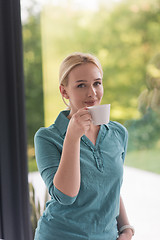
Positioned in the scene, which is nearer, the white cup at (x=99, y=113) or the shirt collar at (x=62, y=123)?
the white cup at (x=99, y=113)

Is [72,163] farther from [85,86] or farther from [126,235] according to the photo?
[126,235]

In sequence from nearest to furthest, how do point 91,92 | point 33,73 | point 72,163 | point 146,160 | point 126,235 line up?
point 72,163 → point 91,92 → point 126,235 → point 146,160 → point 33,73

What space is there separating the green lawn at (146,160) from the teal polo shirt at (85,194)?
2.12ft

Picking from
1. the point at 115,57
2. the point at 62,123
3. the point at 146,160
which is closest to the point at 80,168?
the point at 62,123

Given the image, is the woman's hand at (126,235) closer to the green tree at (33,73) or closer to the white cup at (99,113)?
the white cup at (99,113)

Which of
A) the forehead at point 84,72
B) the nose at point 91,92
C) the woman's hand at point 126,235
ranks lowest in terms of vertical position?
the woman's hand at point 126,235

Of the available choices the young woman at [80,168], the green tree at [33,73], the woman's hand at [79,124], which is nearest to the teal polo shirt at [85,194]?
the young woman at [80,168]

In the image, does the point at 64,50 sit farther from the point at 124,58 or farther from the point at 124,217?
the point at 124,217

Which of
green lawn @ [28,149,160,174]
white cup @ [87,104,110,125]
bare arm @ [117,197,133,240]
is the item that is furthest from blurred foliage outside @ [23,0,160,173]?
white cup @ [87,104,110,125]

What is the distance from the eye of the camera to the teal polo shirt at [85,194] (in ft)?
3.26

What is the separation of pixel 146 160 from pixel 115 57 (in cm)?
66

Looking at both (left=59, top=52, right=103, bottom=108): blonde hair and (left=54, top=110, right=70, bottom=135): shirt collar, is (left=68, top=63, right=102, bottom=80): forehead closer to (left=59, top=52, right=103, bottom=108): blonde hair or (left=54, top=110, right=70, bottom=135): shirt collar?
(left=59, top=52, right=103, bottom=108): blonde hair

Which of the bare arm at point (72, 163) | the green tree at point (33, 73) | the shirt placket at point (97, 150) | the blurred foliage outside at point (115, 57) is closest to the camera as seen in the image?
the bare arm at point (72, 163)

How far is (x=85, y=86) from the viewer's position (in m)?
1.06
